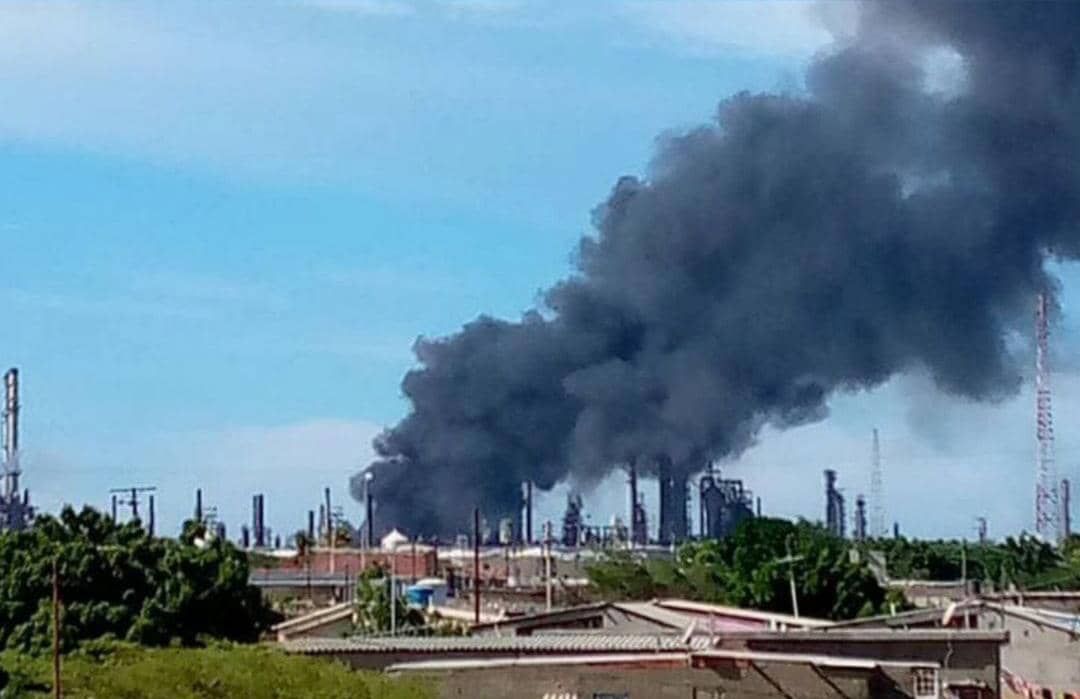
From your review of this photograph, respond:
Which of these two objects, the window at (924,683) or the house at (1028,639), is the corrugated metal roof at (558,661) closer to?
the window at (924,683)

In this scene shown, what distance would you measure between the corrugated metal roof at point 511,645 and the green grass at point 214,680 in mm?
3511

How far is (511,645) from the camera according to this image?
99.7 feet

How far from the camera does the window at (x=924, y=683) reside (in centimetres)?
2536

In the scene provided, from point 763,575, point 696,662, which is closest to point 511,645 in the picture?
point 696,662

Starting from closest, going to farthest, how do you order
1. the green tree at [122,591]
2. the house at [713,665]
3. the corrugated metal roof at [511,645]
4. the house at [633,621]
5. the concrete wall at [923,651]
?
the house at [713,665] < the concrete wall at [923,651] < the corrugated metal roof at [511,645] < the green tree at [122,591] < the house at [633,621]

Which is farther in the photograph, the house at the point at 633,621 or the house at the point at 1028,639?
the house at the point at 633,621

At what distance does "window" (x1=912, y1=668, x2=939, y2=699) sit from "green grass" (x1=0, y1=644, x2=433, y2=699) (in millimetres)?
4946

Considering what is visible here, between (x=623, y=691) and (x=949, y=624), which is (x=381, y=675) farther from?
(x=949, y=624)

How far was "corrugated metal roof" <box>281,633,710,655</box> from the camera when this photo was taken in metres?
28.6

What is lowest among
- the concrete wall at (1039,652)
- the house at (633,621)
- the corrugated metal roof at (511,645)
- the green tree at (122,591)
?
the concrete wall at (1039,652)

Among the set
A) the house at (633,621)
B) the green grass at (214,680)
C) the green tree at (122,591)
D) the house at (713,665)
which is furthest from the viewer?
the house at (633,621)

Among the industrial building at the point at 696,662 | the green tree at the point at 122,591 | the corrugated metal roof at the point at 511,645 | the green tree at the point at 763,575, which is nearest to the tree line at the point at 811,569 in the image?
the green tree at the point at 763,575

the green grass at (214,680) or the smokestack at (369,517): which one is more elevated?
the smokestack at (369,517)

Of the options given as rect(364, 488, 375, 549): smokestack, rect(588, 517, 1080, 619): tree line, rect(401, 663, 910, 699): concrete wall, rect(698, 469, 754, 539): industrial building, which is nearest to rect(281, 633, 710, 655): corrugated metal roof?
rect(401, 663, 910, 699): concrete wall
